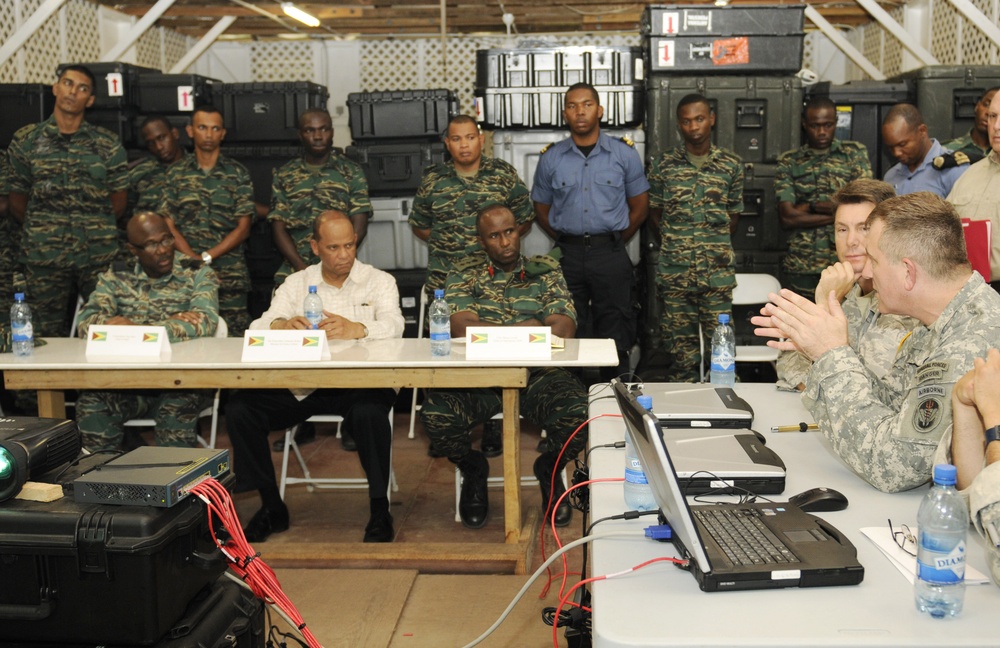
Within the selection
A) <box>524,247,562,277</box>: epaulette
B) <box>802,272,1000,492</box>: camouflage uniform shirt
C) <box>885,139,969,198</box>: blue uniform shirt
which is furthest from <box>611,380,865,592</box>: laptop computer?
<box>885,139,969,198</box>: blue uniform shirt

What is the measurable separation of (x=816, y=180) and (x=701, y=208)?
74cm

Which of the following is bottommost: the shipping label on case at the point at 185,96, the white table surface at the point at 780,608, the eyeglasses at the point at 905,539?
the white table surface at the point at 780,608

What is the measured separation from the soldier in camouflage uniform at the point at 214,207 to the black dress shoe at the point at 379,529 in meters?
2.11

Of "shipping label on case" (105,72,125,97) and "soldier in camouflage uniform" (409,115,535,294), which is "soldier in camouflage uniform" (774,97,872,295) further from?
"shipping label on case" (105,72,125,97)

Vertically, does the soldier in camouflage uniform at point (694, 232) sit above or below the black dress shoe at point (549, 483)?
above

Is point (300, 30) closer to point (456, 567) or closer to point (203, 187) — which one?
point (203, 187)

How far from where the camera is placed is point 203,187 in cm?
525

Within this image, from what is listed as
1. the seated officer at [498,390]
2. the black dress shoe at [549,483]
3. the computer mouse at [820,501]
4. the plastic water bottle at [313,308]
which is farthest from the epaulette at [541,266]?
the computer mouse at [820,501]

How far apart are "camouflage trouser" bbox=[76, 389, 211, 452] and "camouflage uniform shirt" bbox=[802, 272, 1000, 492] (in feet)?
8.86

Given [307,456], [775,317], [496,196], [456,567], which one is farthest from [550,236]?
[775,317]

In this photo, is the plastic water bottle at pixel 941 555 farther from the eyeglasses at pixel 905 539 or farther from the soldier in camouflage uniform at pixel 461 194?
the soldier in camouflage uniform at pixel 461 194

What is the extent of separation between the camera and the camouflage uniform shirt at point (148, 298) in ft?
13.0

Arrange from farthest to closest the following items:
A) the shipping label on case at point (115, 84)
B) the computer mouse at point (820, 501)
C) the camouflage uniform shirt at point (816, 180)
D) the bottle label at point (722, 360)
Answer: the shipping label on case at point (115, 84)
the camouflage uniform shirt at point (816, 180)
the bottle label at point (722, 360)
the computer mouse at point (820, 501)

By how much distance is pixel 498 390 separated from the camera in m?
3.82
